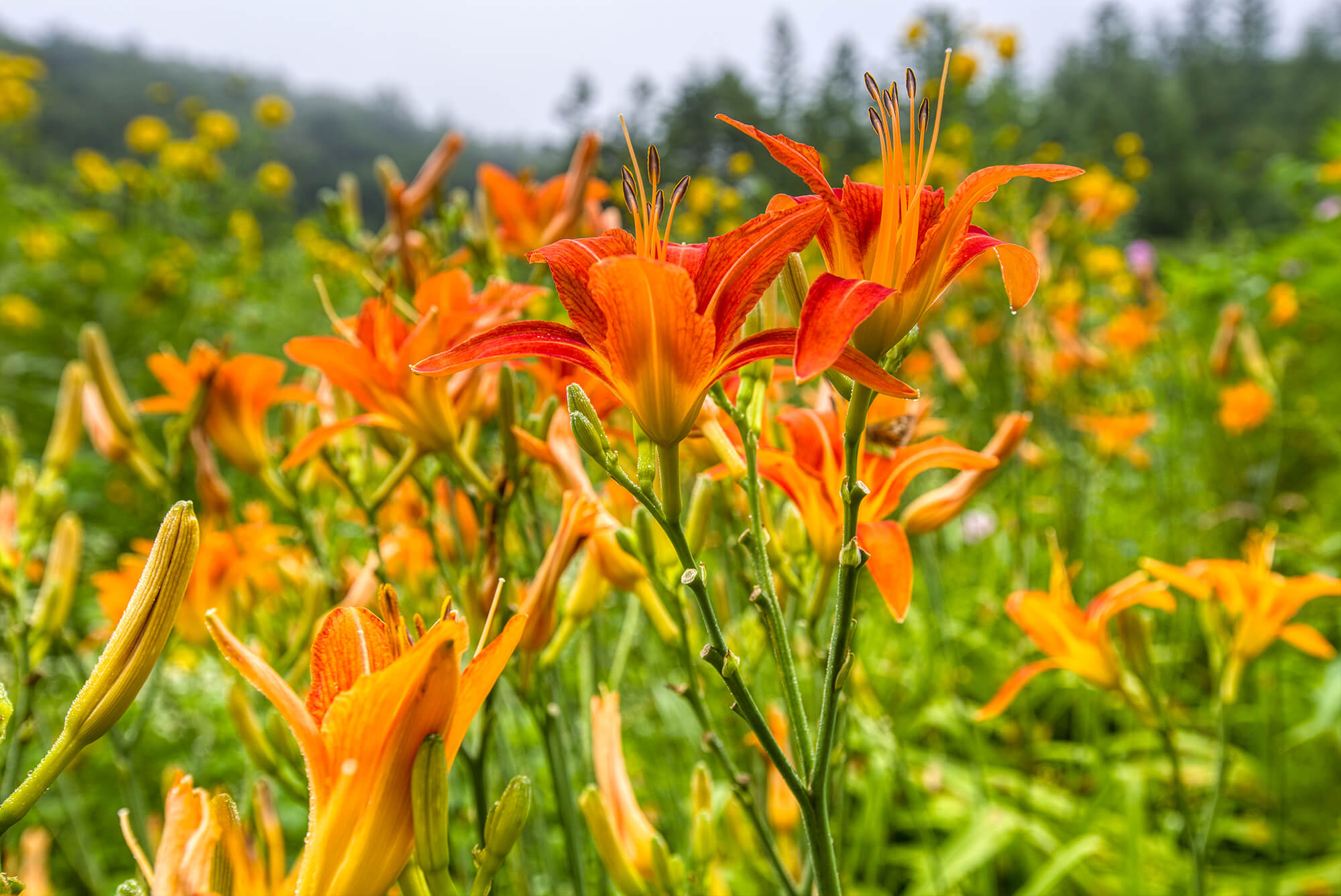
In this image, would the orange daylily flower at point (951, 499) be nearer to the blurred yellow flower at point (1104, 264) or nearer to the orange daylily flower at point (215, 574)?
the orange daylily flower at point (215, 574)

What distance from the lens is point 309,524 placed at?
1.09m

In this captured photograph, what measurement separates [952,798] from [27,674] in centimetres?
201

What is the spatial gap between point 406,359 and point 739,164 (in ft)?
7.24

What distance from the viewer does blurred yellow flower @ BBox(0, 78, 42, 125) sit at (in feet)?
19.1

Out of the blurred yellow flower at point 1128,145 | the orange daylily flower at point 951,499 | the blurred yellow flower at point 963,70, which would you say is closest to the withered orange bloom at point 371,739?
the orange daylily flower at point 951,499

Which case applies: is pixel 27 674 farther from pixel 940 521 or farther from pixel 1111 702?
pixel 1111 702

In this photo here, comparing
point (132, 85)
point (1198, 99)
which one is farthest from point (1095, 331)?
point (1198, 99)

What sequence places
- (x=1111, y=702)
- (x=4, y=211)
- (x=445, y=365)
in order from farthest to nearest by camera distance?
1. (x=4, y=211)
2. (x=1111, y=702)
3. (x=445, y=365)

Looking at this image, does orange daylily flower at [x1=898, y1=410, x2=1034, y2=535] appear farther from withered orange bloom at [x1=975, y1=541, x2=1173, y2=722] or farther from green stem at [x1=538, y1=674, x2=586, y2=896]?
green stem at [x1=538, y1=674, x2=586, y2=896]

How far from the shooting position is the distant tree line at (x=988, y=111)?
349 cm

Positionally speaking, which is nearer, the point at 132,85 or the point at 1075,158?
the point at 1075,158

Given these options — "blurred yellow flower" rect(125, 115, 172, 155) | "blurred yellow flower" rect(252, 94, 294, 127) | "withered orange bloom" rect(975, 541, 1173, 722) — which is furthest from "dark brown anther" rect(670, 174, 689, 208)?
"blurred yellow flower" rect(125, 115, 172, 155)

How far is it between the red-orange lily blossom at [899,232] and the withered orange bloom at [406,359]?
0.38 metres

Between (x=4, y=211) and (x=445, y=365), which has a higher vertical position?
(x=445, y=365)
